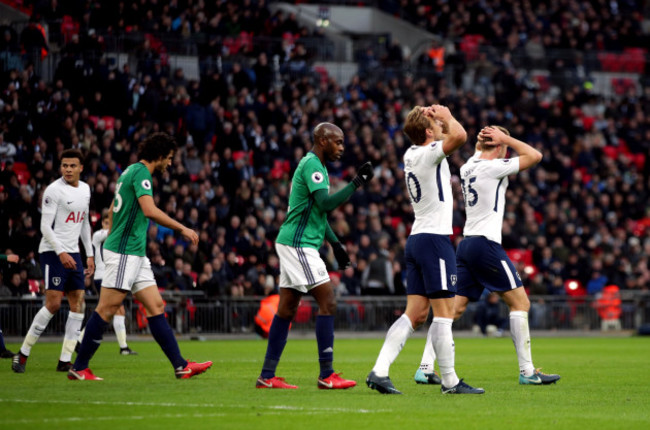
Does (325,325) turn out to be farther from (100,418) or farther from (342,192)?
(100,418)

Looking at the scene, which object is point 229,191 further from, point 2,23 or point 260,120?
point 2,23

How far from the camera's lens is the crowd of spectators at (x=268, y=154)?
25141 mm

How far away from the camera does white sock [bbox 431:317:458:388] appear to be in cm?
1008

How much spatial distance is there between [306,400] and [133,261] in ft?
9.16

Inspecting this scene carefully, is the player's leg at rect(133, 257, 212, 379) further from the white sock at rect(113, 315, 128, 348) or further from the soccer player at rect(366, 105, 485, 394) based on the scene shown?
the white sock at rect(113, 315, 128, 348)

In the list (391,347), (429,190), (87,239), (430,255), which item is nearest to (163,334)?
(391,347)

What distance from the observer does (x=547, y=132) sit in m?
35.9

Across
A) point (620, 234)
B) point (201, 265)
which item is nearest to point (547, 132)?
Result: point (620, 234)

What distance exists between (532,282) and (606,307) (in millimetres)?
2066

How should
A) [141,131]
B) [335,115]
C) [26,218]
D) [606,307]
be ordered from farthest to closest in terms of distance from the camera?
[335,115] → [606,307] → [141,131] → [26,218]

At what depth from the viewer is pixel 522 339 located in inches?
452

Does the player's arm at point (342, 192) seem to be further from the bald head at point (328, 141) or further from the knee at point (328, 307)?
the knee at point (328, 307)

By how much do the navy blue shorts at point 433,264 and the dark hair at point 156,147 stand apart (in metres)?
2.94

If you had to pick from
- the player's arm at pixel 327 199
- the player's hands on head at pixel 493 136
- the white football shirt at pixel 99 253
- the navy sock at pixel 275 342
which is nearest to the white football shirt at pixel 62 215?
the white football shirt at pixel 99 253
